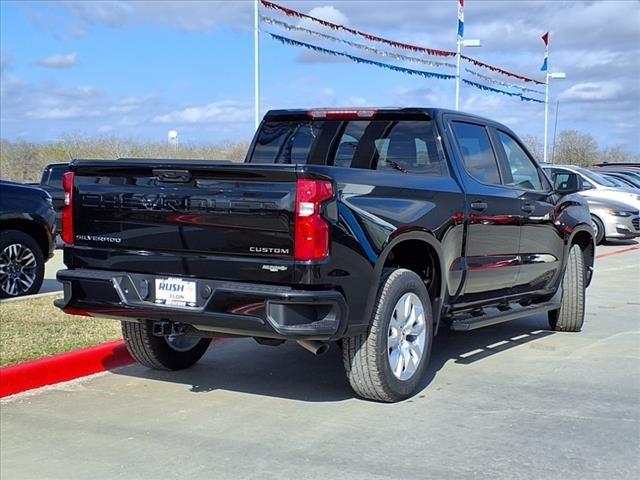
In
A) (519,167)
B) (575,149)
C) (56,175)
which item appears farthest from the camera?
(575,149)

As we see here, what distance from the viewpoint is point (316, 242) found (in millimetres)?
4555

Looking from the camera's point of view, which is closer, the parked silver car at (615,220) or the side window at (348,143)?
the side window at (348,143)

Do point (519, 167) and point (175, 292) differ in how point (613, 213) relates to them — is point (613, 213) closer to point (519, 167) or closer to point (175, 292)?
point (519, 167)

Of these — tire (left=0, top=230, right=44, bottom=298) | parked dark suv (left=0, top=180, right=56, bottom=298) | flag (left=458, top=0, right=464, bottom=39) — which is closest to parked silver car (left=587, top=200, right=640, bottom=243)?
flag (left=458, top=0, right=464, bottom=39)

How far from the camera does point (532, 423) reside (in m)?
5.05

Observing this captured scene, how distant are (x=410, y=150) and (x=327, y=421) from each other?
229 centimetres

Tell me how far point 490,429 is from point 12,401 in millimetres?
3263

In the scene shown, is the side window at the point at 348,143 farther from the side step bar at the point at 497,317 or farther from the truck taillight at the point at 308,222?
the truck taillight at the point at 308,222

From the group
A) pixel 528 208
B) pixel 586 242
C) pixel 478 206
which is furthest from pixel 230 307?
pixel 586 242

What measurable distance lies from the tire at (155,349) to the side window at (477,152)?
262cm

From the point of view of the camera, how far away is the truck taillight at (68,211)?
534 cm

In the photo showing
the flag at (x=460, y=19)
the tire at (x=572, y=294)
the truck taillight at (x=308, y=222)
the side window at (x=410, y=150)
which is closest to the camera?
the truck taillight at (x=308, y=222)

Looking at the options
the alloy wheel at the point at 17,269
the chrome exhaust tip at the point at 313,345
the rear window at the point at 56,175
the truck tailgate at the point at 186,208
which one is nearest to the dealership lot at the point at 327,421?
the chrome exhaust tip at the point at 313,345

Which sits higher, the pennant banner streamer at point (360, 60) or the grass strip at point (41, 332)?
the pennant banner streamer at point (360, 60)
